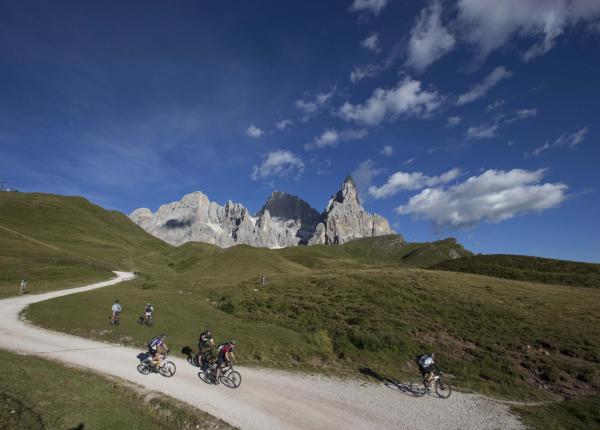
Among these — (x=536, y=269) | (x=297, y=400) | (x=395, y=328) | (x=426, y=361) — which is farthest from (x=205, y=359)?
(x=536, y=269)

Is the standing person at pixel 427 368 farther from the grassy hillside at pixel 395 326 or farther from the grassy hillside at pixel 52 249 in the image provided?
the grassy hillside at pixel 52 249

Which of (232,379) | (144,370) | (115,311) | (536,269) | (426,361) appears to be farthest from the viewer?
(536,269)

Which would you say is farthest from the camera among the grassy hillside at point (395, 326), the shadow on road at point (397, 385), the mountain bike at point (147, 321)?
the mountain bike at point (147, 321)

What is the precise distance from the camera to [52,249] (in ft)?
329

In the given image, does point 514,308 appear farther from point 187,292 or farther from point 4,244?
point 4,244

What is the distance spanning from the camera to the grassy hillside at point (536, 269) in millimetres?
90125

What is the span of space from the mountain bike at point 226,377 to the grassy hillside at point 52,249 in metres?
50.1

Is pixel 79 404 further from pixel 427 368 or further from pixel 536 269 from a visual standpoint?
pixel 536 269

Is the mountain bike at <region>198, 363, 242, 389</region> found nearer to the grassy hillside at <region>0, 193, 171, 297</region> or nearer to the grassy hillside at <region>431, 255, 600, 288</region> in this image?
the grassy hillside at <region>0, 193, 171, 297</region>

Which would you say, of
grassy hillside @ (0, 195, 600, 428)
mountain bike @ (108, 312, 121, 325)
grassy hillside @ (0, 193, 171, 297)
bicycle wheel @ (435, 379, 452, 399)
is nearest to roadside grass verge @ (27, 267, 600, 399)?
grassy hillside @ (0, 195, 600, 428)

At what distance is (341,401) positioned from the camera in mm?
22109

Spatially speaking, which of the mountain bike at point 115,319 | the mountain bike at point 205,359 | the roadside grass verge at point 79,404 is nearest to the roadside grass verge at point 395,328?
the mountain bike at point 115,319

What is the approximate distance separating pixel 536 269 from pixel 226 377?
116 meters

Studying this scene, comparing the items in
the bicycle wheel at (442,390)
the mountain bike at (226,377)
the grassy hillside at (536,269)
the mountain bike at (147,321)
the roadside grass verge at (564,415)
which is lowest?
the roadside grass verge at (564,415)
